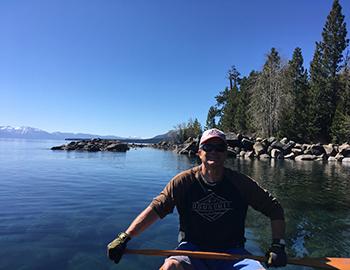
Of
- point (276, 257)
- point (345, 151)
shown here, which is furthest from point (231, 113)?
point (276, 257)

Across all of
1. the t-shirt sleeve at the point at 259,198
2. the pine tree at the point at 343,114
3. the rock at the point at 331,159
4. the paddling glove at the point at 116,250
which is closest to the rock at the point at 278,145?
the rock at the point at 331,159

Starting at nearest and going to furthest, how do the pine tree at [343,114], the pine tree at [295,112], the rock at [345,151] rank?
the rock at [345,151] < the pine tree at [343,114] < the pine tree at [295,112]

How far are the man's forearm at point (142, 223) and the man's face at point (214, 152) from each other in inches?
39.8

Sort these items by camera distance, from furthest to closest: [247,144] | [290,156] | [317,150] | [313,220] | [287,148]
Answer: [247,144], [287,148], [290,156], [317,150], [313,220]

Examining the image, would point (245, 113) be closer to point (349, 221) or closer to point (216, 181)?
point (349, 221)

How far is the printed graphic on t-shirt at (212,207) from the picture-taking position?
3744 mm

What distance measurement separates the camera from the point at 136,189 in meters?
15.5

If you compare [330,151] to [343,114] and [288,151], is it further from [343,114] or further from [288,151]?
[343,114]

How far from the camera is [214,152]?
3.92 meters

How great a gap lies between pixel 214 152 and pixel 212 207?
74 cm

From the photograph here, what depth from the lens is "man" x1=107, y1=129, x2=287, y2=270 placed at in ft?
12.3

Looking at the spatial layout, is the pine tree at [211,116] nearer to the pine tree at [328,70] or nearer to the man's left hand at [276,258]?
the pine tree at [328,70]

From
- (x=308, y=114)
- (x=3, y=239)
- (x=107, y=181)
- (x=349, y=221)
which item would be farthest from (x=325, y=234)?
(x=308, y=114)

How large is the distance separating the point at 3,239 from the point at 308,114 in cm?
5240
